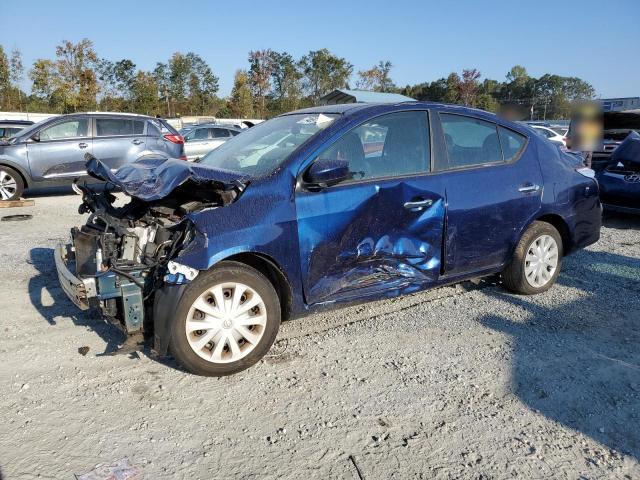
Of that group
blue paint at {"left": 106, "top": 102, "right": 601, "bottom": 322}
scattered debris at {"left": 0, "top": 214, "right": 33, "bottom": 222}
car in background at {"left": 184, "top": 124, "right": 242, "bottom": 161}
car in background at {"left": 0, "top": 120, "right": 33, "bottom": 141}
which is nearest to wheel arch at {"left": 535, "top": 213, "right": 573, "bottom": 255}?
blue paint at {"left": 106, "top": 102, "right": 601, "bottom": 322}

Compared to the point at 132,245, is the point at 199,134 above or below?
above

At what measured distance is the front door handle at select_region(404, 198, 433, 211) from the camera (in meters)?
3.73

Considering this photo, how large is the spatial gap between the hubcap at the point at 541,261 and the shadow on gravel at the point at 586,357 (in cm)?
18

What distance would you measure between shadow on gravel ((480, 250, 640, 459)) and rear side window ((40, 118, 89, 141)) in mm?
8575

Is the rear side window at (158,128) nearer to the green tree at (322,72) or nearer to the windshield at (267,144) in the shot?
the windshield at (267,144)

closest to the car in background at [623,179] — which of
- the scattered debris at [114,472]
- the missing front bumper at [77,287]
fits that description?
the missing front bumper at [77,287]

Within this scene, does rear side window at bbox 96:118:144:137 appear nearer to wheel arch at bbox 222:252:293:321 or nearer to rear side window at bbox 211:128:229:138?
rear side window at bbox 211:128:229:138

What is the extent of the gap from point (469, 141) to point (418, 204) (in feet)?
2.86

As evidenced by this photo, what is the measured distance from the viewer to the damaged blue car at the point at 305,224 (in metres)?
3.12

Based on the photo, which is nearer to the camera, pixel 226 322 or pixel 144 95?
pixel 226 322

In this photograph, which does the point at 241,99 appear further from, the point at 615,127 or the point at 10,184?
the point at 615,127

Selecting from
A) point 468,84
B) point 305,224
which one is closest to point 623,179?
point 305,224

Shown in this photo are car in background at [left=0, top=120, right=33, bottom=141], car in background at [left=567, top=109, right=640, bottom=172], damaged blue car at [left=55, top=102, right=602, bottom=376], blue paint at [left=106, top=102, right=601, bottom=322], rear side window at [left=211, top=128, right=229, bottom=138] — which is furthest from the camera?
rear side window at [left=211, top=128, right=229, bottom=138]

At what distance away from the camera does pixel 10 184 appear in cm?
951
